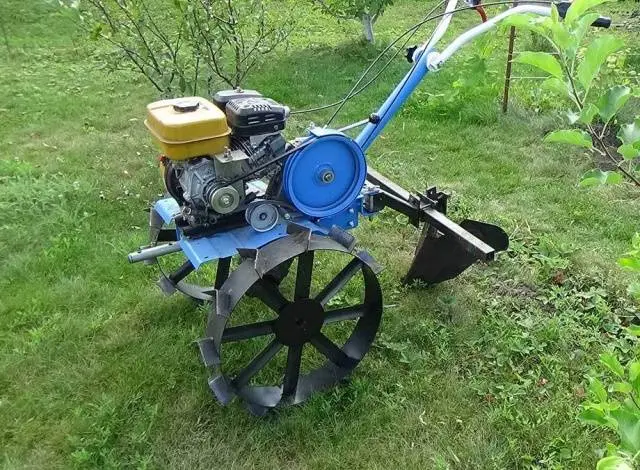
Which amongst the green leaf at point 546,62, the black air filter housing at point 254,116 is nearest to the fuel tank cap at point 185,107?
the black air filter housing at point 254,116

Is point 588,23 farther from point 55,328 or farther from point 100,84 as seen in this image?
point 100,84

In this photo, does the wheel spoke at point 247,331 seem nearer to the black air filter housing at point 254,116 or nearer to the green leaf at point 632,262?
the black air filter housing at point 254,116

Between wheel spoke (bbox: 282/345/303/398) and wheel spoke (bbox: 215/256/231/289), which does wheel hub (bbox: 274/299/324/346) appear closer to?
wheel spoke (bbox: 282/345/303/398)

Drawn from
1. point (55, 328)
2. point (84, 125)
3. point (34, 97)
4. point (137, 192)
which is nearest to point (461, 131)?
point (137, 192)

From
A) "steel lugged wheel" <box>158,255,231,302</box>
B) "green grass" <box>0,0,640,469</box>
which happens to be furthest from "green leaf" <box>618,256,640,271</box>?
"steel lugged wheel" <box>158,255,231,302</box>

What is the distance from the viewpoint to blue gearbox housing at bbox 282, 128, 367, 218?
2.63 meters

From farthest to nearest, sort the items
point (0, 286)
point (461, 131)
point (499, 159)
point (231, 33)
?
1. point (461, 131)
2. point (499, 159)
3. point (231, 33)
4. point (0, 286)

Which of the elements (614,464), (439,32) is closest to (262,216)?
(439,32)

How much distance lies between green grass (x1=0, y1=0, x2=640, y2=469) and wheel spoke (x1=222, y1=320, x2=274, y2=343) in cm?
34

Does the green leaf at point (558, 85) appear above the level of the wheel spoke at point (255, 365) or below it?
above

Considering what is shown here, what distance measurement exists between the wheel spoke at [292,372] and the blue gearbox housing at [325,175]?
1.89 ft

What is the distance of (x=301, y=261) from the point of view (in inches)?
103

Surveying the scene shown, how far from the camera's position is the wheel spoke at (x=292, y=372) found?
106 inches

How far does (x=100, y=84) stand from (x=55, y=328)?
433 centimetres
